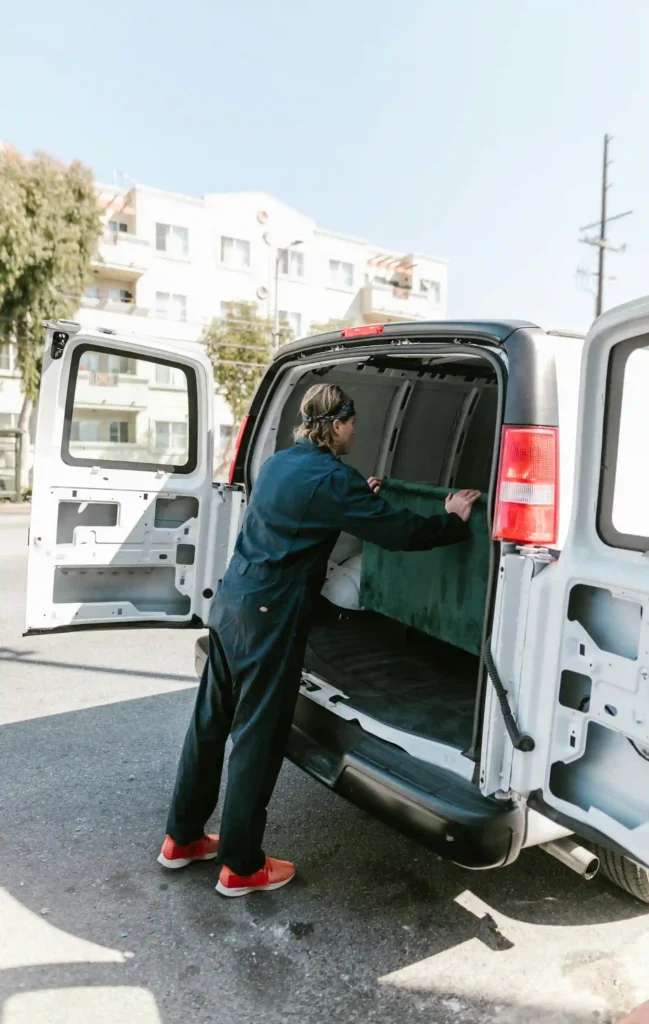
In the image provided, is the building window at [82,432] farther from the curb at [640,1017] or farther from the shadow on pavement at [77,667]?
the curb at [640,1017]

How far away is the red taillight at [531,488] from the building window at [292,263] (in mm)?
37126

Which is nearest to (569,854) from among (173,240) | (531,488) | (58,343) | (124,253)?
(531,488)

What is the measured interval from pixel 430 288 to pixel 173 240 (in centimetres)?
1691

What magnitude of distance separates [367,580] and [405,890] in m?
1.75

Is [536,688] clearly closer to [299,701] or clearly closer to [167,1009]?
[299,701]

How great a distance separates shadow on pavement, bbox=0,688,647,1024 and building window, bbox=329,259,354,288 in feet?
127

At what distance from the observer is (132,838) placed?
10.4 feet

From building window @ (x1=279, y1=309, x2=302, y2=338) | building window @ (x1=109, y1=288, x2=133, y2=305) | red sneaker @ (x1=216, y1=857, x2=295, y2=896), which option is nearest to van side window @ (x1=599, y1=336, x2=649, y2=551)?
red sneaker @ (x1=216, y1=857, x2=295, y2=896)

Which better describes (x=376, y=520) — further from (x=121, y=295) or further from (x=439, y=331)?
(x=121, y=295)

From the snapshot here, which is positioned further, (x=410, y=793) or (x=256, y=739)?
(x=256, y=739)

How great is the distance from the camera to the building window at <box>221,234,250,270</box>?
118 ft

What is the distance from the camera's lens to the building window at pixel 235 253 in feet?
118

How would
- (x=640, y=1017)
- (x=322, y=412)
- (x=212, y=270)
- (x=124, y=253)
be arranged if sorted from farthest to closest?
(x=212, y=270), (x=124, y=253), (x=322, y=412), (x=640, y=1017)

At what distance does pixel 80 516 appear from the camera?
398 cm
